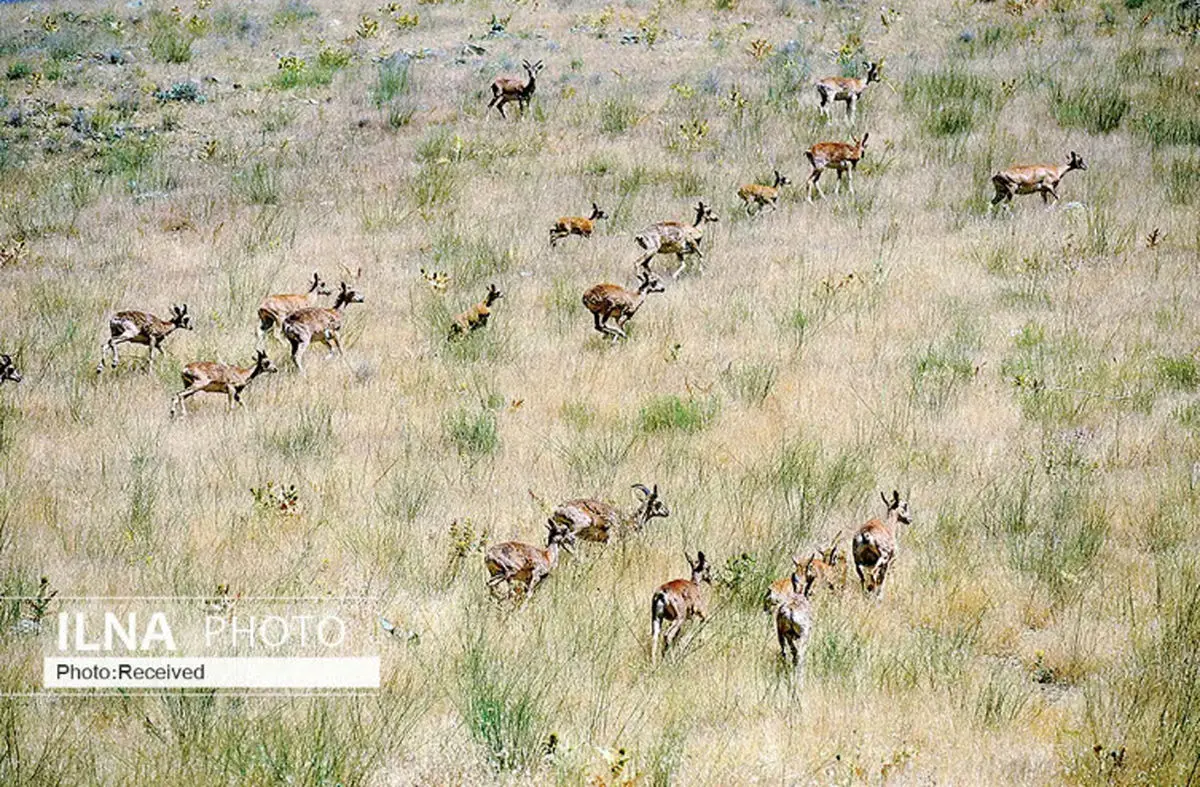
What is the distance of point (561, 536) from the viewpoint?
5922 mm

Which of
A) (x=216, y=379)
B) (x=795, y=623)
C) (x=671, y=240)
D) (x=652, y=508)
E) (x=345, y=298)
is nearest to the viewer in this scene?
(x=795, y=623)

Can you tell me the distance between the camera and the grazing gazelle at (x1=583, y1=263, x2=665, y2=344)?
995cm

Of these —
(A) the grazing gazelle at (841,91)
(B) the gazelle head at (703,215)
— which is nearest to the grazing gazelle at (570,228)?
(B) the gazelle head at (703,215)

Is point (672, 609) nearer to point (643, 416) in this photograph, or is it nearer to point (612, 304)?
point (643, 416)

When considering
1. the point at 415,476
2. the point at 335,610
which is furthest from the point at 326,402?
the point at 335,610

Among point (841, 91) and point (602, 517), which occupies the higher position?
point (841, 91)

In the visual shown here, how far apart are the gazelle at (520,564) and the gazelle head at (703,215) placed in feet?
24.6

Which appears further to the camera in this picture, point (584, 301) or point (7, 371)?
point (584, 301)

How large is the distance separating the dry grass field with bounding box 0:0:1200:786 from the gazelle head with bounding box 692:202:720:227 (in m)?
0.30

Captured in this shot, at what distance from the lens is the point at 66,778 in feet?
12.6

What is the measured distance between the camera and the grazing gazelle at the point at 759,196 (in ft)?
44.4

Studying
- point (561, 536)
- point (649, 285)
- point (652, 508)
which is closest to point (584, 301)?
point (649, 285)

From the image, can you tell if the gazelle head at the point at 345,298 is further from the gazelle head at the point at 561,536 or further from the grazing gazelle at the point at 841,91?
the grazing gazelle at the point at 841,91

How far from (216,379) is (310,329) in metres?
1.20
